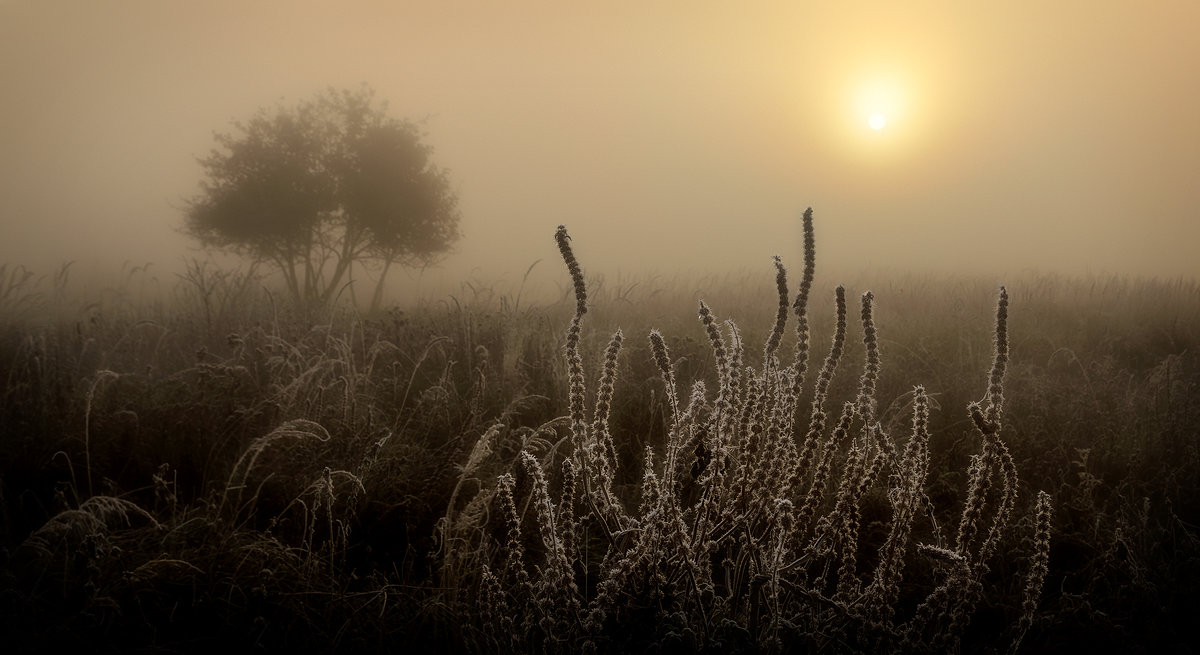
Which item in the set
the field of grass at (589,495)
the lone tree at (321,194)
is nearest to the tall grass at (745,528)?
the field of grass at (589,495)

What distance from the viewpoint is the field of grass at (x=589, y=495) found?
1.64 metres

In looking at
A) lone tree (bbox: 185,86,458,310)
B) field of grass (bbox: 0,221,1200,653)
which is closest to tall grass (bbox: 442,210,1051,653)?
field of grass (bbox: 0,221,1200,653)

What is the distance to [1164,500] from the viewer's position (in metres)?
3.32

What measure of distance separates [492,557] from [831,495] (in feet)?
6.01

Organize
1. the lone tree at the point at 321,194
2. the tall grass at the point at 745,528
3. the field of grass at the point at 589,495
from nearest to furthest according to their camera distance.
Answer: the tall grass at the point at 745,528 → the field of grass at the point at 589,495 → the lone tree at the point at 321,194

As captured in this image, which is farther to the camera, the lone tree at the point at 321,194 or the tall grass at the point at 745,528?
the lone tree at the point at 321,194

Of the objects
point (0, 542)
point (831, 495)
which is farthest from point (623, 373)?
point (0, 542)

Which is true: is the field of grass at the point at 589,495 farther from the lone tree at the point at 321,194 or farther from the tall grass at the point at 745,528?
the lone tree at the point at 321,194

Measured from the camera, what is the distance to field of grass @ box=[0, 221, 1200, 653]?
1645 millimetres

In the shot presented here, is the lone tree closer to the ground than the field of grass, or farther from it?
farther from it

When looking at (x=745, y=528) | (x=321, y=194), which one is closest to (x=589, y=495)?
(x=745, y=528)

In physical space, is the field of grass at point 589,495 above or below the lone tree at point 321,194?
below

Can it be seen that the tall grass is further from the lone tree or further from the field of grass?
the lone tree

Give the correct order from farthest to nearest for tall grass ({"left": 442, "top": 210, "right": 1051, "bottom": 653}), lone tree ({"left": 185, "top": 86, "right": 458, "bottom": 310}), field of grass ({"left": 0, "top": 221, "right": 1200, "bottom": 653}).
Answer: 1. lone tree ({"left": 185, "top": 86, "right": 458, "bottom": 310})
2. field of grass ({"left": 0, "top": 221, "right": 1200, "bottom": 653})
3. tall grass ({"left": 442, "top": 210, "right": 1051, "bottom": 653})
